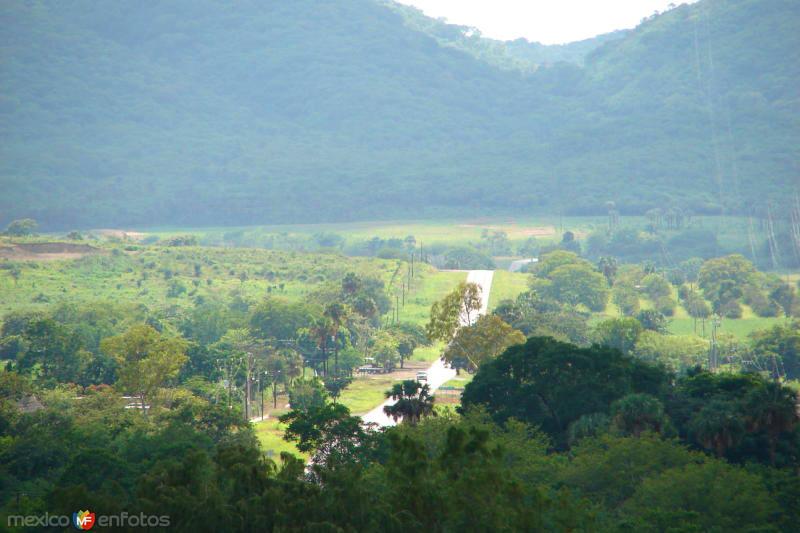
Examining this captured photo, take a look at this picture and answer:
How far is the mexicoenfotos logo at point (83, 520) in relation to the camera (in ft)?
136

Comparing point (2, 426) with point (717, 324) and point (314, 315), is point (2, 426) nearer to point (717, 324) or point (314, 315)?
point (314, 315)

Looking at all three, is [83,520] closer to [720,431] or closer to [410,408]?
[410,408]

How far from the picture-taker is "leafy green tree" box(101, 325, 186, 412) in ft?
303

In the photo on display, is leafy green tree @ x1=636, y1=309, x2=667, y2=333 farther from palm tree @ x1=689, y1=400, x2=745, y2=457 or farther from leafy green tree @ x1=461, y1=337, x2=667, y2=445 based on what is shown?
palm tree @ x1=689, y1=400, x2=745, y2=457

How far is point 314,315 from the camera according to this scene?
442ft

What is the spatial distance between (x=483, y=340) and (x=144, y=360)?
2864 cm

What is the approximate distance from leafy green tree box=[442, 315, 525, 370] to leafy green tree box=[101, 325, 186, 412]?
23869mm

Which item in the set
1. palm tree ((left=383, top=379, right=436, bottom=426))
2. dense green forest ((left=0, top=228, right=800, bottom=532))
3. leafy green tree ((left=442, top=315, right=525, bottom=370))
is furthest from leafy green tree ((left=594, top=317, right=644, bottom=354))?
palm tree ((left=383, top=379, right=436, bottom=426))

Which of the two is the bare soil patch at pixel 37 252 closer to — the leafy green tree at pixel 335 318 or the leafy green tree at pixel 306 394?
the leafy green tree at pixel 335 318

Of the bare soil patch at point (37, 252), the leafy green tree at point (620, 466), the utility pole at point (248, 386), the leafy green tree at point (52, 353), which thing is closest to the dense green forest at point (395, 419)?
the leafy green tree at point (620, 466)

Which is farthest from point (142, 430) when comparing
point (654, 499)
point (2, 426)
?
point (654, 499)

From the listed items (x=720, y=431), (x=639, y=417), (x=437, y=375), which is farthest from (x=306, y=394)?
(x=720, y=431)

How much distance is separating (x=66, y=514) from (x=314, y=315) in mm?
91994

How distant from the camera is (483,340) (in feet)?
340
